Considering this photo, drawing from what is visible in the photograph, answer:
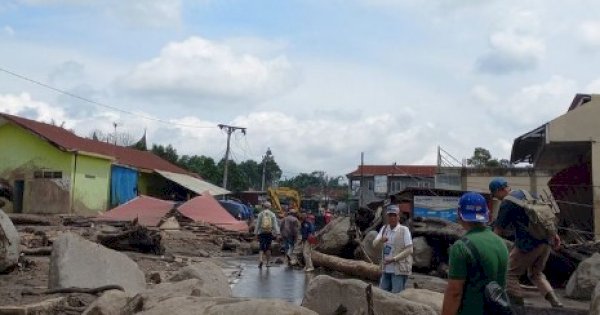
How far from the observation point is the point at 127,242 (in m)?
18.1

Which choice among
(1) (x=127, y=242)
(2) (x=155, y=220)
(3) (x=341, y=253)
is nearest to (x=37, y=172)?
(2) (x=155, y=220)

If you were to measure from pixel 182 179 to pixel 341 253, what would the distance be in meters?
27.4

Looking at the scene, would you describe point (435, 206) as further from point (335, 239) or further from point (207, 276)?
point (207, 276)

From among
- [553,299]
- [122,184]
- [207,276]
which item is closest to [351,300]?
[207,276]

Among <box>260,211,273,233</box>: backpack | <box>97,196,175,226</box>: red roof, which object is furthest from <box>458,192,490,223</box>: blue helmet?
<box>97,196,175,226</box>: red roof

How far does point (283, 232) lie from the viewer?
2064cm

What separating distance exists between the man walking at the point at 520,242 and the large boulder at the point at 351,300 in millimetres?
2209

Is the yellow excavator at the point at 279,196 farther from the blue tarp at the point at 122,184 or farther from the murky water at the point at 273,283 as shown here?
the murky water at the point at 273,283

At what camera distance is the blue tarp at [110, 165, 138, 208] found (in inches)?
1537

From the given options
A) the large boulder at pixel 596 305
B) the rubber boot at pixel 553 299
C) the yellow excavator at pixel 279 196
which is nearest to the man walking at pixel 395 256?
the rubber boot at pixel 553 299

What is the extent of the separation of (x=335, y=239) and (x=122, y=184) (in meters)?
24.4

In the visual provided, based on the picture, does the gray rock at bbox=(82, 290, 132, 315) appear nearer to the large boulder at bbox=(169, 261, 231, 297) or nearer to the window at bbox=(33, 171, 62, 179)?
the large boulder at bbox=(169, 261, 231, 297)

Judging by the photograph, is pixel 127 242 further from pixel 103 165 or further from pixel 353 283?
pixel 103 165

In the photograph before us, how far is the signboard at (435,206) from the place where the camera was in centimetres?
1938
